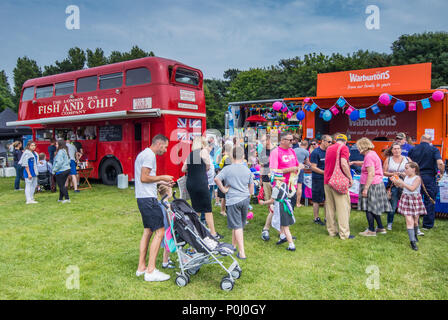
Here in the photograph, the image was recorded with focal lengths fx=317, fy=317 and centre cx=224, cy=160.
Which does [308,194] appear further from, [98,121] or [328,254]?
[98,121]

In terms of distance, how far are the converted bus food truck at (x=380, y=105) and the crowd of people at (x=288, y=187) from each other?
2.38 metres

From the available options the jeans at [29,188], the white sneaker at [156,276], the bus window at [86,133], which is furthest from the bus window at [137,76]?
the white sneaker at [156,276]

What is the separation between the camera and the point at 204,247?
12.0 ft

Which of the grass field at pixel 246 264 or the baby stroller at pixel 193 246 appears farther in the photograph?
the baby stroller at pixel 193 246

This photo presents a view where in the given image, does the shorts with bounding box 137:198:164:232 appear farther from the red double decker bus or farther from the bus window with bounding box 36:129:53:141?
the bus window with bounding box 36:129:53:141

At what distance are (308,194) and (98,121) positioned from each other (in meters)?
7.67

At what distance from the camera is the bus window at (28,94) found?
12852mm

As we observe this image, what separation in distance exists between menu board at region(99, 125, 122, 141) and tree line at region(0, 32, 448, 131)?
23.6 metres

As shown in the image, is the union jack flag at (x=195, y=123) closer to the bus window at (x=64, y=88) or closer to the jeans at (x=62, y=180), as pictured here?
the jeans at (x=62, y=180)

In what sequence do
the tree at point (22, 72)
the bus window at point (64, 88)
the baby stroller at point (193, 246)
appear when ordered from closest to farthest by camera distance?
the baby stroller at point (193, 246), the bus window at point (64, 88), the tree at point (22, 72)

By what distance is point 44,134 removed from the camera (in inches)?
513

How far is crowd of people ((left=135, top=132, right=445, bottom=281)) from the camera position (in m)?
3.85

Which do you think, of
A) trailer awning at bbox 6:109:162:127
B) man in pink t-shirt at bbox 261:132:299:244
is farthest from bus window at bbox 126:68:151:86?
man in pink t-shirt at bbox 261:132:299:244

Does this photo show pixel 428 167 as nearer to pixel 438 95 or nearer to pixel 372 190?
pixel 372 190
